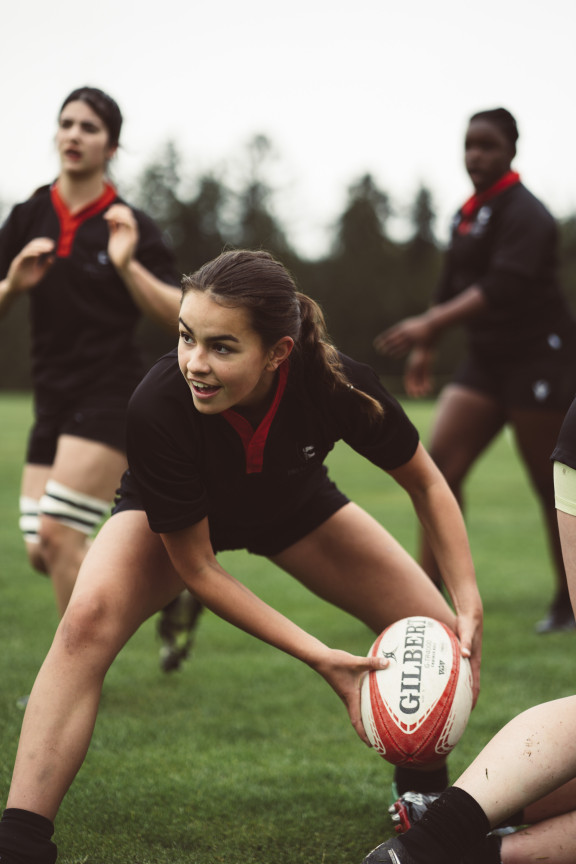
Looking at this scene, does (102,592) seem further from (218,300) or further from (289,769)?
(289,769)

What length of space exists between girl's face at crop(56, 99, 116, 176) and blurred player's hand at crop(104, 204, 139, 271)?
248 millimetres

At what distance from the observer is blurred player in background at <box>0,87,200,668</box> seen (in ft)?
14.5

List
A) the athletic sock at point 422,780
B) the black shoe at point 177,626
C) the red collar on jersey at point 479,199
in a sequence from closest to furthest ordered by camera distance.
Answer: the athletic sock at point 422,780 → the black shoe at point 177,626 → the red collar on jersey at point 479,199

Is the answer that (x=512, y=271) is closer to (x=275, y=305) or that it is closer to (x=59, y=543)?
(x=59, y=543)

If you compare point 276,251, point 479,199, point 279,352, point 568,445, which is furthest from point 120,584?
point 276,251

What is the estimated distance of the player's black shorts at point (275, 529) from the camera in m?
3.24

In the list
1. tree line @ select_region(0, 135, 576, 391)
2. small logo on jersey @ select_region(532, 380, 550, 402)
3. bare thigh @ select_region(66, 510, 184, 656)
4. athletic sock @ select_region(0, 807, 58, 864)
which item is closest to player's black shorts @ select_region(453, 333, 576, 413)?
small logo on jersey @ select_region(532, 380, 550, 402)

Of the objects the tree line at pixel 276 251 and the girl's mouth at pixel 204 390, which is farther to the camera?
the tree line at pixel 276 251

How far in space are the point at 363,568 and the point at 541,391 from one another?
2786mm

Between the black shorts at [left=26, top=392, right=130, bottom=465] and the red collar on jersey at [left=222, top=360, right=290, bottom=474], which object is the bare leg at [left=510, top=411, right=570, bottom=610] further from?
the red collar on jersey at [left=222, top=360, right=290, bottom=474]

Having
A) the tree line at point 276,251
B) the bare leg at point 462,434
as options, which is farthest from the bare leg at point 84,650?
the tree line at point 276,251

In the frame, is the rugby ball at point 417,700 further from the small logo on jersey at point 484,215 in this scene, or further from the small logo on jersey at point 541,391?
the small logo on jersey at point 484,215

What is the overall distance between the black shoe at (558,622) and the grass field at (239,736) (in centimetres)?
10

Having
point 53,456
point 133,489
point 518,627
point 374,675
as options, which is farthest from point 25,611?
point 374,675
